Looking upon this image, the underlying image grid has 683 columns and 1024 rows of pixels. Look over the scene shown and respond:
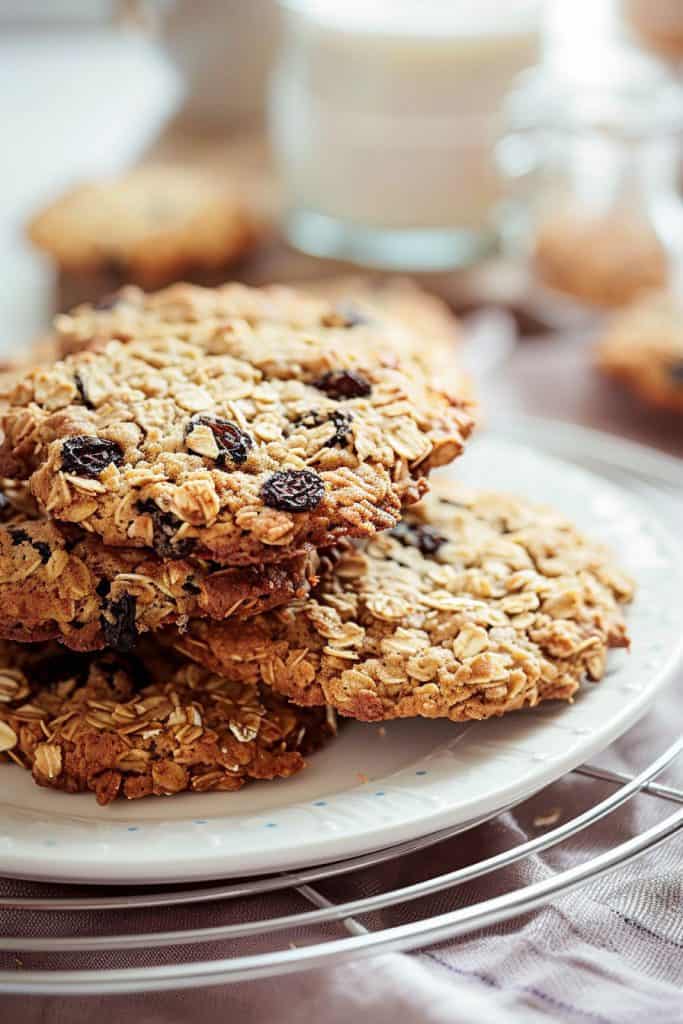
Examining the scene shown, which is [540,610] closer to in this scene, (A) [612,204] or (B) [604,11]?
(A) [612,204]

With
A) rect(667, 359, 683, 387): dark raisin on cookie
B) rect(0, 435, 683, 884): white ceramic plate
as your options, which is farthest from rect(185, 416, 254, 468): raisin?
rect(667, 359, 683, 387): dark raisin on cookie

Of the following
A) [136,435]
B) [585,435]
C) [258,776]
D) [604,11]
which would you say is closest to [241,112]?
[604,11]

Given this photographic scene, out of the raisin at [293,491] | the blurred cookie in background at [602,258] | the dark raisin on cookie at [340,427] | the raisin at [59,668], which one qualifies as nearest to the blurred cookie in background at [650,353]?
the blurred cookie in background at [602,258]

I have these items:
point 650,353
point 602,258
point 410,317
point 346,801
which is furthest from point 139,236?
point 346,801

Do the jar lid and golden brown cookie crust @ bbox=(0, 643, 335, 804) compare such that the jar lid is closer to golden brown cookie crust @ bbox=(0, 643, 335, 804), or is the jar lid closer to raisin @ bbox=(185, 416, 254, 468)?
raisin @ bbox=(185, 416, 254, 468)

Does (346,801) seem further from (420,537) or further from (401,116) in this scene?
(401,116)

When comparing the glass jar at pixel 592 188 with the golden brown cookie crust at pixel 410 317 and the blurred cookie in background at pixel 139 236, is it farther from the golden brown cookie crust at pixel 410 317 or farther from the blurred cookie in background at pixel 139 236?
the blurred cookie in background at pixel 139 236
